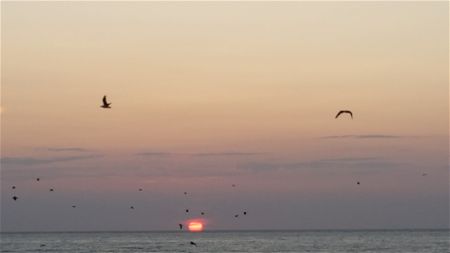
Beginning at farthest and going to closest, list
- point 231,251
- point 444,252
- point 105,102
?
point 231,251 < point 444,252 < point 105,102

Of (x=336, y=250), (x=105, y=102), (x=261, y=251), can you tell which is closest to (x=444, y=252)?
(x=336, y=250)

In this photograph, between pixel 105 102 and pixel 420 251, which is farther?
pixel 420 251

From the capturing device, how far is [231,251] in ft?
413

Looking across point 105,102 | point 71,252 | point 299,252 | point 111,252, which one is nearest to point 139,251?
point 111,252

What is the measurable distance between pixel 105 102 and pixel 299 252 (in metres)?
72.4

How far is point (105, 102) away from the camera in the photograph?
5409 centimetres

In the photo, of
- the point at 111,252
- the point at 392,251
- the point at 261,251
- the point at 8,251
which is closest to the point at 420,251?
the point at 392,251

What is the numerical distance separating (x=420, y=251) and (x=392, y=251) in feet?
12.5

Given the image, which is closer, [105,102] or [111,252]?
[105,102]

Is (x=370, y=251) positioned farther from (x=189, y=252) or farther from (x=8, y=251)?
(x=8, y=251)

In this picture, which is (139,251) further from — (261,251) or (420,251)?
(420,251)

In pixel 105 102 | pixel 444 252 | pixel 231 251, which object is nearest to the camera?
pixel 105 102

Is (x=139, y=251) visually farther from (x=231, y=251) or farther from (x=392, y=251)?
(x=392, y=251)

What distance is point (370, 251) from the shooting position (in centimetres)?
12188
